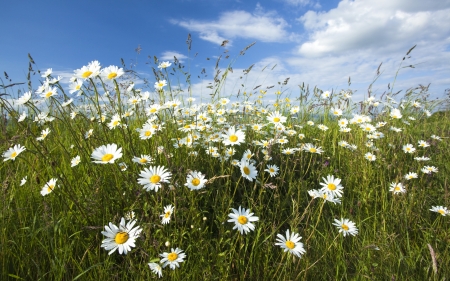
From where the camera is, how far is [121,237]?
1.35 m

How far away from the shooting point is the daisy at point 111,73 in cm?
195

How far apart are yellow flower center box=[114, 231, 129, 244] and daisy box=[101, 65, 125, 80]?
3.69 ft

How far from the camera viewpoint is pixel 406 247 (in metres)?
2.05

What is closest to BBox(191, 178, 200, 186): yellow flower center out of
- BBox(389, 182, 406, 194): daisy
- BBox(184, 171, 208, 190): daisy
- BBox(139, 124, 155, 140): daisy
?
BBox(184, 171, 208, 190): daisy

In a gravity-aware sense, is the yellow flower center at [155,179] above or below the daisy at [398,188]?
above

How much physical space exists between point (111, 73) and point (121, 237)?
1208 millimetres

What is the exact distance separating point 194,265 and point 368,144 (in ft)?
8.92

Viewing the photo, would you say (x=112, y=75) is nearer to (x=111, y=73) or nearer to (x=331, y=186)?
(x=111, y=73)

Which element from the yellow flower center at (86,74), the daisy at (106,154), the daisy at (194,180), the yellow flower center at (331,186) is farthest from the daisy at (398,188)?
the yellow flower center at (86,74)

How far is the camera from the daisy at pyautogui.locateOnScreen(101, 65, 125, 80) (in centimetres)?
195

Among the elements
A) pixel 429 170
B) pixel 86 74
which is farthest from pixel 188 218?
pixel 429 170

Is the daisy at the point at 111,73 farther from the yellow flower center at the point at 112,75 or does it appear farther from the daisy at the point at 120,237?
the daisy at the point at 120,237

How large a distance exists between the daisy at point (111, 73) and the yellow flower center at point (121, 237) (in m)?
1.12

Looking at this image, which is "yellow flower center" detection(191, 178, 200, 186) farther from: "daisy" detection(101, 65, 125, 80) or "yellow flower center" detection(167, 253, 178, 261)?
"daisy" detection(101, 65, 125, 80)
